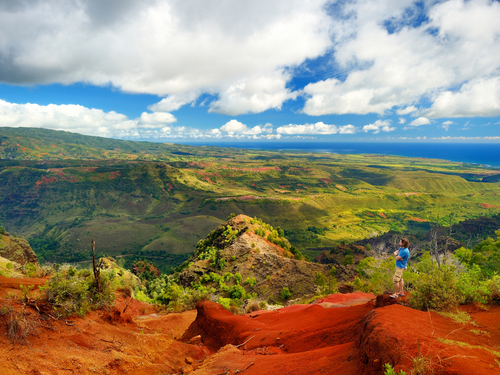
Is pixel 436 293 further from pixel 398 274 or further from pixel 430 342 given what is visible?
pixel 430 342

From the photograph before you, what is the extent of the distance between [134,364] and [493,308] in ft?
45.9

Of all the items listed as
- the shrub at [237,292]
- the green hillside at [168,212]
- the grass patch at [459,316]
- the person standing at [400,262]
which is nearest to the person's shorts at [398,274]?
the person standing at [400,262]

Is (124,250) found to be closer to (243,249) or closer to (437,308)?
(243,249)

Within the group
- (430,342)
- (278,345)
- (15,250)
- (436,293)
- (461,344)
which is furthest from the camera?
(15,250)

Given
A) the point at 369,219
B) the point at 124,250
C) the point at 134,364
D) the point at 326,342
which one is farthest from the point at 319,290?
the point at 369,219

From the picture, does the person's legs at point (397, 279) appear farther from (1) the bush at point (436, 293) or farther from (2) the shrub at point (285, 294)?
(2) the shrub at point (285, 294)

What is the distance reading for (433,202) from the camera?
533ft

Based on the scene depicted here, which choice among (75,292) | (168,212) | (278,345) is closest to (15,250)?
(75,292)

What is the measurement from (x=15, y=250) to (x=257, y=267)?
43.4 meters

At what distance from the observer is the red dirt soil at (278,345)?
19.3 ft

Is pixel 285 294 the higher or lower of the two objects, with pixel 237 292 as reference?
lower

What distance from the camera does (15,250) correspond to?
40875 millimetres

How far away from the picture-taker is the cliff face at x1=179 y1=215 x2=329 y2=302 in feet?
111

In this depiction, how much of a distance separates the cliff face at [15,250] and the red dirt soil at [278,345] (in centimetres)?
3856
